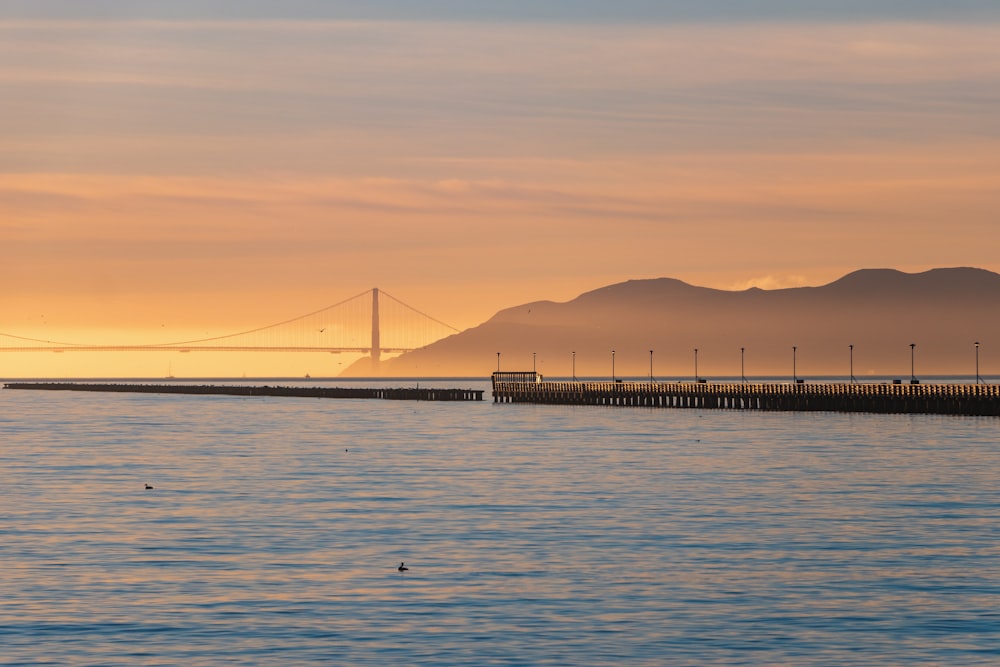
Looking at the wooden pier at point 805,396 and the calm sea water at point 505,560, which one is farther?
the wooden pier at point 805,396

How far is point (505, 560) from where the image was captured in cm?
3778

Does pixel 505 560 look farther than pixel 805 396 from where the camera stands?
No

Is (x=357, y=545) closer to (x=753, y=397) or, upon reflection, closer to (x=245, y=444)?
(x=245, y=444)

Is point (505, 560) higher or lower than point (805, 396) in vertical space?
lower

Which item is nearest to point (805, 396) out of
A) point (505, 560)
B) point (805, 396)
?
point (805, 396)

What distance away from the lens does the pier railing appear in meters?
136

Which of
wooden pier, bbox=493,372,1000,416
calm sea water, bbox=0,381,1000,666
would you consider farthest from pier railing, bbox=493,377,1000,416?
calm sea water, bbox=0,381,1000,666

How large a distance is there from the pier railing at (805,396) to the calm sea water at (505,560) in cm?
5457

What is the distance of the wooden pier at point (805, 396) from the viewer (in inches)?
5359

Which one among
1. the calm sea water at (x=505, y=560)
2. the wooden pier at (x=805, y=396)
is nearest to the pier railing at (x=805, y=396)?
the wooden pier at (x=805, y=396)

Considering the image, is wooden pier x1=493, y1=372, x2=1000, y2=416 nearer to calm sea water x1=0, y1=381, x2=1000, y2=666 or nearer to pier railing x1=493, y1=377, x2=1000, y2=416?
pier railing x1=493, y1=377, x2=1000, y2=416

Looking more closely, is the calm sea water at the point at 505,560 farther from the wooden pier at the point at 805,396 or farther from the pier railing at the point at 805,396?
the wooden pier at the point at 805,396

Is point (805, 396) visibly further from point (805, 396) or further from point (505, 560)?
point (505, 560)

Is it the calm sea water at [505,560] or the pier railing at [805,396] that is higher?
the pier railing at [805,396]
